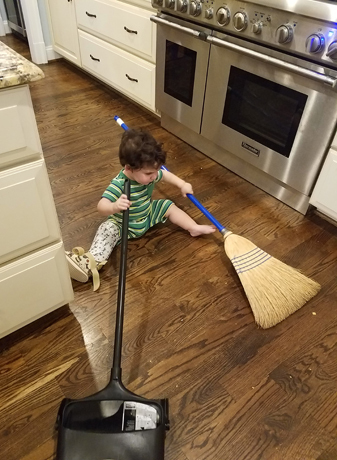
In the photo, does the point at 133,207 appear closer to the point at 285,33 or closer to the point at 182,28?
the point at 285,33

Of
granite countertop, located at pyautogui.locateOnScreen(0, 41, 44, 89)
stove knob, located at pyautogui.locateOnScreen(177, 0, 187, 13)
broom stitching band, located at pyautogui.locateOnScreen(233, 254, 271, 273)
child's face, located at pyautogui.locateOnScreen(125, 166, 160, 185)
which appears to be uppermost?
granite countertop, located at pyautogui.locateOnScreen(0, 41, 44, 89)

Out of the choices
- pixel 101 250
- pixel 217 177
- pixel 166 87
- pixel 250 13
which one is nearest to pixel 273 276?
pixel 101 250

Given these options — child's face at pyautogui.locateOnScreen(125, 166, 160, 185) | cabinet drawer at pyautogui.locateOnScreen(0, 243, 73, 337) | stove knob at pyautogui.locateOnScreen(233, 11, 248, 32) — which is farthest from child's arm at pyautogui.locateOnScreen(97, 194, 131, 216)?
stove knob at pyautogui.locateOnScreen(233, 11, 248, 32)

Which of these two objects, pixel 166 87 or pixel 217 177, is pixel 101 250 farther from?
pixel 166 87

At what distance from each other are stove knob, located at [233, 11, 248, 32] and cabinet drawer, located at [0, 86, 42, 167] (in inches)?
39.5

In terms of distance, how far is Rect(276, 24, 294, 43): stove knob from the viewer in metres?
1.26

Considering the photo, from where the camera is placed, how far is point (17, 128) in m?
0.72

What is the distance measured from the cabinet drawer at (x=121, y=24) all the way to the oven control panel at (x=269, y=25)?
0.30 meters

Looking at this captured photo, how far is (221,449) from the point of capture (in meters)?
0.88

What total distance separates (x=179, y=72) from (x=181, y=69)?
0.02 metres

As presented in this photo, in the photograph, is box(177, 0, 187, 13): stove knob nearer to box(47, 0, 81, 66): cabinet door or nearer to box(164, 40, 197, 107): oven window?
box(164, 40, 197, 107): oven window

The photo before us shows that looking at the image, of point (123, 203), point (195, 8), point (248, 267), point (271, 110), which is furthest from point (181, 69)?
point (248, 267)

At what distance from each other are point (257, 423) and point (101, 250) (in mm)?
705

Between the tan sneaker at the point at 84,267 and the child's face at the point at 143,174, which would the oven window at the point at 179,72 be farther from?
the tan sneaker at the point at 84,267
